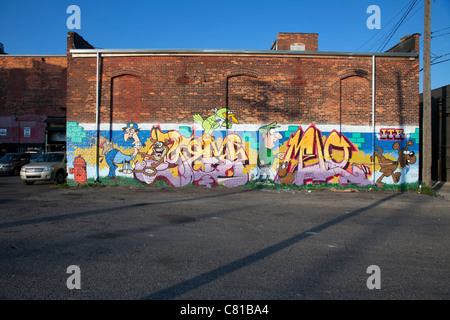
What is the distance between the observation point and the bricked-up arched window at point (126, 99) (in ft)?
44.6

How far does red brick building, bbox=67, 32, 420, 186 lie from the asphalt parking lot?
4109mm

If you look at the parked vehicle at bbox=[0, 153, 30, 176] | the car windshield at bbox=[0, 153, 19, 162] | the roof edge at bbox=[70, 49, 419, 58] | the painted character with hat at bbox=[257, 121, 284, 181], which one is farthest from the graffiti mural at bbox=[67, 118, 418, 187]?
the car windshield at bbox=[0, 153, 19, 162]

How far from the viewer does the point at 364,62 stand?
1348cm

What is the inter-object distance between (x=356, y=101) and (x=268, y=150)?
4.61 metres

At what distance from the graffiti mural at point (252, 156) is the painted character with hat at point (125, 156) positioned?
46 mm

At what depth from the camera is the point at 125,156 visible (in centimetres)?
1348

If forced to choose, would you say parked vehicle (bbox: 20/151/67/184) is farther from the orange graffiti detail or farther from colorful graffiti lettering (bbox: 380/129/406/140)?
colorful graffiti lettering (bbox: 380/129/406/140)

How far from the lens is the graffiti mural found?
13375 mm

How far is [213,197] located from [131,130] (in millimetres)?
5436

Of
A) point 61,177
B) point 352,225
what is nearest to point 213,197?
point 352,225

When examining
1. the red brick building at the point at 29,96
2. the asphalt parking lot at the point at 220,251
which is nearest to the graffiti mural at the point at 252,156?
the asphalt parking lot at the point at 220,251
